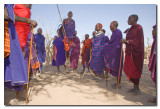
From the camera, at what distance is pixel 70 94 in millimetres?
3301

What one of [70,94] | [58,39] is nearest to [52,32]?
[58,39]

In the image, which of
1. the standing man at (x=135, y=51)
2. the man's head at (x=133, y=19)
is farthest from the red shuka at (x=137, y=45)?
the man's head at (x=133, y=19)

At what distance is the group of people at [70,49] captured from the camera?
2238 mm

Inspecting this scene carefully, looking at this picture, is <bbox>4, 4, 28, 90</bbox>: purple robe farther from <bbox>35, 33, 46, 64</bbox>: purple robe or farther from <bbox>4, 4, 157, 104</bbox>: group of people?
<bbox>35, 33, 46, 64</bbox>: purple robe

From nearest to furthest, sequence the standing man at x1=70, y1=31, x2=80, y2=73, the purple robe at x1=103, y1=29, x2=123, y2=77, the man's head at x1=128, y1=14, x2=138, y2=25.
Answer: the man's head at x1=128, y1=14, x2=138, y2=25 → the purple robe at x1=103, y1=29, x2=123, y2=77 → the standing man at x1=70, y1=31, x2=80, y2=73

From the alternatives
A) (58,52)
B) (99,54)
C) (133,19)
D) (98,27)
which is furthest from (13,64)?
(58,52)

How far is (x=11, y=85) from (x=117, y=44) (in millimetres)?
2957

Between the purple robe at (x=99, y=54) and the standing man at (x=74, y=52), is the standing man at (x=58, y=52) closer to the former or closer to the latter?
the standing man at (x=74, y=52)

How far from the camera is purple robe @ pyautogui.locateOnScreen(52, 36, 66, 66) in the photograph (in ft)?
21.9

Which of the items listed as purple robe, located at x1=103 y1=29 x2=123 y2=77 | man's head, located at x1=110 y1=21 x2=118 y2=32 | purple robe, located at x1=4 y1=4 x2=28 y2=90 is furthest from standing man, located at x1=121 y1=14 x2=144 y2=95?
purple robe, located at x1=4 y1=4 x2=28 y2=90

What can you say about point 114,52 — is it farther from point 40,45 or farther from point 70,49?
point 40,45

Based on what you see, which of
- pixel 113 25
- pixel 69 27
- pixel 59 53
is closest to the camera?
pixel 113 25

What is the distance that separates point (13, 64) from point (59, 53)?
4.51m

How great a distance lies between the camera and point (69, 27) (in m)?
6.64
